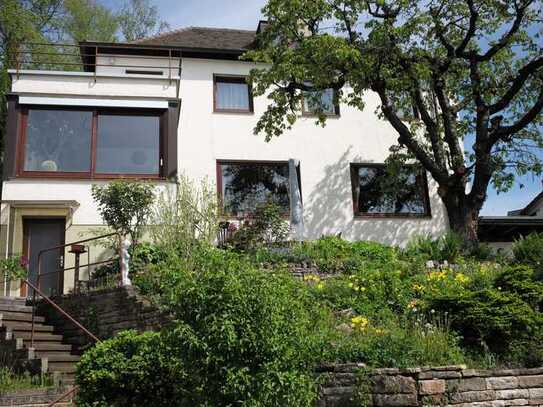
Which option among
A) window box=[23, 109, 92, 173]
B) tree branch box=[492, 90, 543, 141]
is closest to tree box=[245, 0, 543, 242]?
tree branch box=[492, 90, 543, 141]

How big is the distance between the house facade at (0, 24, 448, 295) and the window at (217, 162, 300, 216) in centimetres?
3

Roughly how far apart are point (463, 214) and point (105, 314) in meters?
9.26

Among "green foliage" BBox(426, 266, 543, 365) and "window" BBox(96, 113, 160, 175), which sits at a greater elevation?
"window" BBox(96, 113, 160, 175)

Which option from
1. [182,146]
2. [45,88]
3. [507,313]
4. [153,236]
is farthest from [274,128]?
[507,313]

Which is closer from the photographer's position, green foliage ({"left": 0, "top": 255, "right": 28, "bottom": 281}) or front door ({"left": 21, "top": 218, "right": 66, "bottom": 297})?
green foliage ({"left": 0, "top": 255, "right": 28, "bottom": 281})

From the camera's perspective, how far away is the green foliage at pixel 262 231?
14203mm

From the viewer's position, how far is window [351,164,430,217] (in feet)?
61.2

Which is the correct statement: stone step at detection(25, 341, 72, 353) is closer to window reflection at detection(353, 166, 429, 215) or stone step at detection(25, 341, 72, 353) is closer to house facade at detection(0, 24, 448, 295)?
house facade at detection(0, 24, 448, 295)

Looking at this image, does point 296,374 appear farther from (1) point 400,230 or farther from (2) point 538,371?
(1) point 400,230

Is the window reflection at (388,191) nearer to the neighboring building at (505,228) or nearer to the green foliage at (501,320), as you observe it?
the neighboring building at (505,228)

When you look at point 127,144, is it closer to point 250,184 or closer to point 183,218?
point 183,218

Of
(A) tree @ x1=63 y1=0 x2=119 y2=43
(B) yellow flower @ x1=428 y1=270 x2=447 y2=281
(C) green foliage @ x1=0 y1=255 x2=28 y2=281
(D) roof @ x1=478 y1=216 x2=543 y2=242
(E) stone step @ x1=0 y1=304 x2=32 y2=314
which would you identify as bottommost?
(E) stone step @ x1=0 y1=304 x2=32 y2=314

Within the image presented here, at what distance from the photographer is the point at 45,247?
15062 mm

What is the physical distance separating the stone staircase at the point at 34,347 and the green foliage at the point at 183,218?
114 inches
